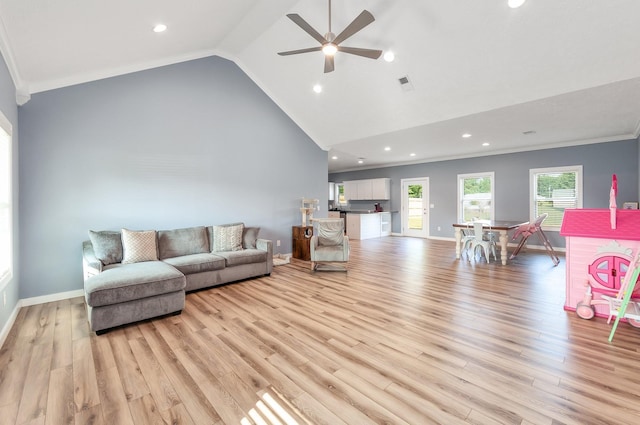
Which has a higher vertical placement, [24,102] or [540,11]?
[540,11]

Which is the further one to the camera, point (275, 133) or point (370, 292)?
point (275, 133)

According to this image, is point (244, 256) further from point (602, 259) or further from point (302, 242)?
point (602, 259)

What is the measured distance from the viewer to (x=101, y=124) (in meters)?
3.96

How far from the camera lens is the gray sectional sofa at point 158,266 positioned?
279 centimetres

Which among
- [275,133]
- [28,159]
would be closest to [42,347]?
[28,159]

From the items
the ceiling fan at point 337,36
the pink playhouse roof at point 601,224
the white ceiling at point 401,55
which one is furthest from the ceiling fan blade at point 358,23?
the pink playhouse roof at point 601,224

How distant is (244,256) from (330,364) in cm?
258

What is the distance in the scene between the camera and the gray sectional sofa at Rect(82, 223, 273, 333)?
110 inches

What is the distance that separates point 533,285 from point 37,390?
543 centimetres

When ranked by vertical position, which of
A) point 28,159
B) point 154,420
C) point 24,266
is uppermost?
point 28,159

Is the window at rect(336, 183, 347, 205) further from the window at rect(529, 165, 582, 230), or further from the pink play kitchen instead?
the pink play kitchen

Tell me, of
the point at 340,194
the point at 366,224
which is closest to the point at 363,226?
the point at 366,224

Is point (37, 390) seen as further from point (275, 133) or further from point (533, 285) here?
point (533, 285)

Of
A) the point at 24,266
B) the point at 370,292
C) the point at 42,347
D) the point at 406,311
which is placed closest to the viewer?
the point at 42,347
